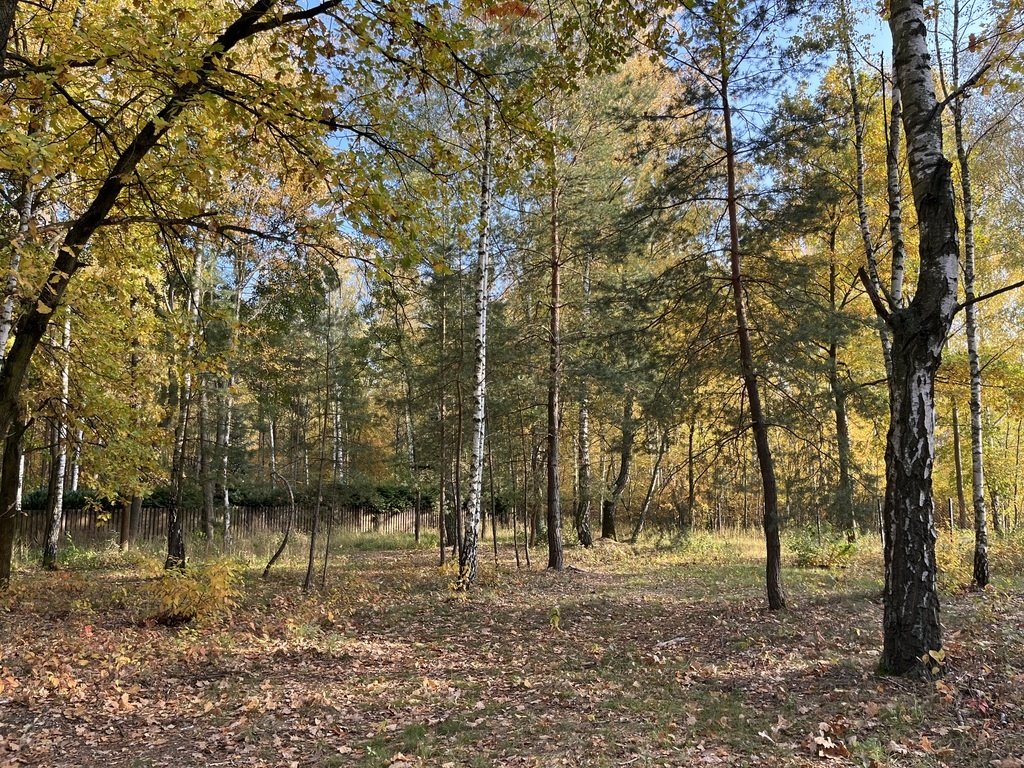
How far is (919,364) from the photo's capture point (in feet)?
15.7

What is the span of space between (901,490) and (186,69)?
584 centimetres

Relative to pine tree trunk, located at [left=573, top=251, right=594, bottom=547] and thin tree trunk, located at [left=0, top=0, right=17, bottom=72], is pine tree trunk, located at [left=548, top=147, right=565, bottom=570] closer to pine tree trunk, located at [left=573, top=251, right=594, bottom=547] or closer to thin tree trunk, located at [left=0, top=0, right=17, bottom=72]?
pine tree trunk, located at [left=573, top=251, right=594, bottom=547]

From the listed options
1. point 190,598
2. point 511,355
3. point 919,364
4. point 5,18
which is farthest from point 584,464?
point 5,18

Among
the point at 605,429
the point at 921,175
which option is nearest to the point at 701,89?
the point at 921,175

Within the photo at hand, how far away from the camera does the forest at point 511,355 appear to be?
4340 mm

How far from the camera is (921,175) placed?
492 cm

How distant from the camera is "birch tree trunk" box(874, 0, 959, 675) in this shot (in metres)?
4.76

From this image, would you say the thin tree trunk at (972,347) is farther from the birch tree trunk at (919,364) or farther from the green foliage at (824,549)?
the birch tree trunk at (919,364)

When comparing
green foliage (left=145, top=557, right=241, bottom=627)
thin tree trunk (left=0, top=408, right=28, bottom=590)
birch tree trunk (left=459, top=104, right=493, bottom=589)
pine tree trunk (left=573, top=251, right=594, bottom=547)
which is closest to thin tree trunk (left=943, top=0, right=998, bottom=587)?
birch tree trunk (left=459, top=104, right=493, bottom=589)

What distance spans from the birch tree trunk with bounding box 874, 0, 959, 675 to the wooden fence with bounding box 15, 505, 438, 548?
12.3m

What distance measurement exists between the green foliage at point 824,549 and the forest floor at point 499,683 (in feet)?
12.2

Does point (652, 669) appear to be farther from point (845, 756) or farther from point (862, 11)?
point (862, 11)

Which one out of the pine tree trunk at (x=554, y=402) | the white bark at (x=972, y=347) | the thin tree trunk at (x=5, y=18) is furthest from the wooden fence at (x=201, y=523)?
the white bark at (x=972, y=347)

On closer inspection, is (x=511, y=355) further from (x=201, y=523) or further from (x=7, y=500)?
(x=201, y=523)
